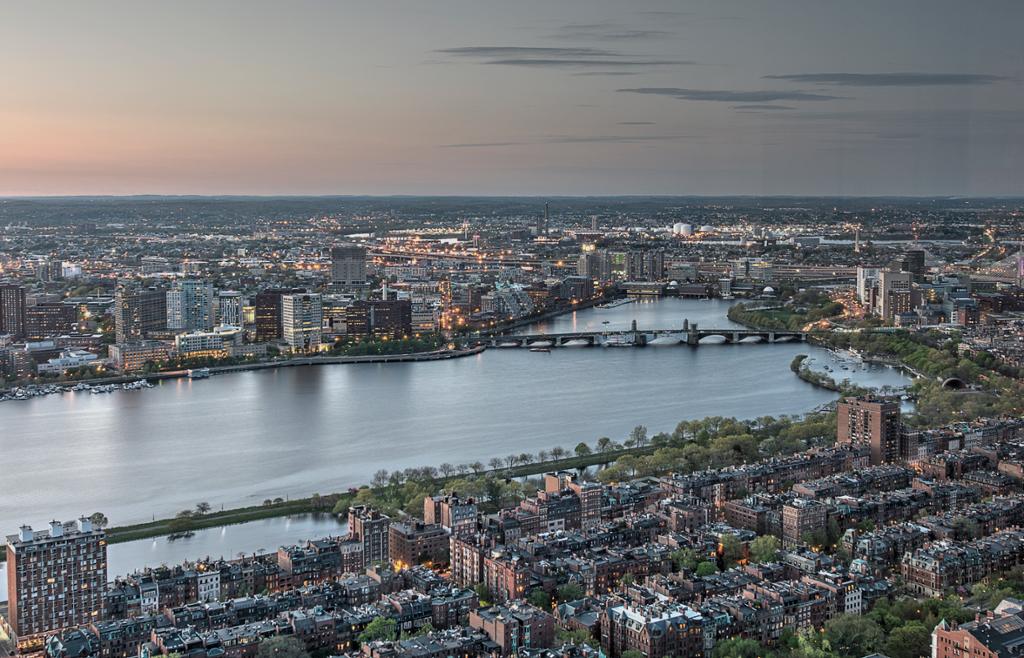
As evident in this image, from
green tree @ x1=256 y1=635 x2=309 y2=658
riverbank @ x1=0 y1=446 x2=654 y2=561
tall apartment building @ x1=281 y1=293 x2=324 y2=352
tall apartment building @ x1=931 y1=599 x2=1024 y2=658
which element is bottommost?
riverbank @ x1=0 y1=446 x2=654 y2=561

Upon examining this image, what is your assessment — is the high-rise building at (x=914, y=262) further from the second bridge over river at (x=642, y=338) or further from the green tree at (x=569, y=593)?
the green tree at (x=569, y=593)

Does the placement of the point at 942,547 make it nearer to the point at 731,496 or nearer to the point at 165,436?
the point at 731,496

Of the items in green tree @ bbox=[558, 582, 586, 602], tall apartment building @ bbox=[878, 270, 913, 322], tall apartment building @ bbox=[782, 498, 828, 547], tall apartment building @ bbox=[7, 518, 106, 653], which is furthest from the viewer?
tall apartment building @ bbox=[878, 270, 913, 322]

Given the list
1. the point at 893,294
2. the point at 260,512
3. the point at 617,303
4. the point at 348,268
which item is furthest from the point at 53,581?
the point at 617,303

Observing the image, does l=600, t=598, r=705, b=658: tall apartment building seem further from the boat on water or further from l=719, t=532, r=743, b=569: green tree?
the boat on water

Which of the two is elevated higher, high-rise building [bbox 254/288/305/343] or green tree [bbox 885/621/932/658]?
high-rise building [bbox 254/288/305/343]

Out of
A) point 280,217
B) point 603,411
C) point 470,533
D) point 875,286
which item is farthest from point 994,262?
point 280,217

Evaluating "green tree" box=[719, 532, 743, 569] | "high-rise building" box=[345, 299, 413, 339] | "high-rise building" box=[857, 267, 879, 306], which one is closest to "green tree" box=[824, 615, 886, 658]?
"green tree" box=[719, 532, 743, 569]

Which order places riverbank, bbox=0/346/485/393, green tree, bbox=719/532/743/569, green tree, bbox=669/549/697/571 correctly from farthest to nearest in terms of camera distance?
1. riverbank, bbox=0/346/485/393
2. green tree, bbox=719/532/743/569
3. green tree, bbox=669/549/697/571
